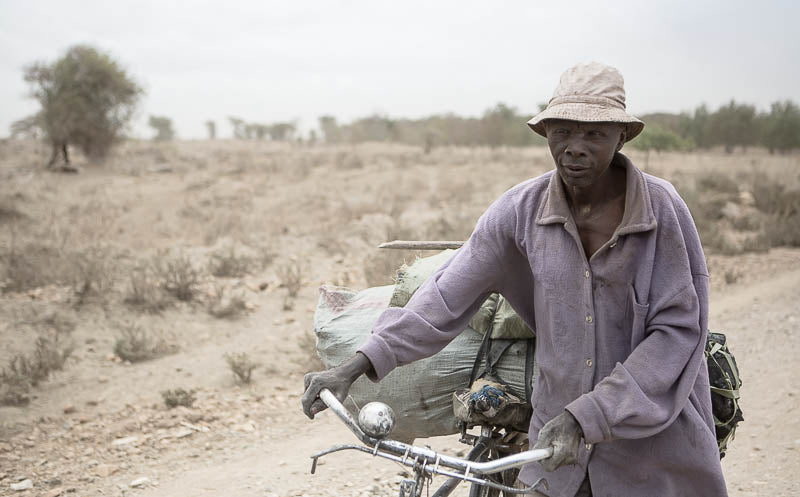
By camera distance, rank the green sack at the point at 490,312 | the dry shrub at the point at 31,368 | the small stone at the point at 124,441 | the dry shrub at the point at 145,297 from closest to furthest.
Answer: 1. the green sack at the point at 490,312
2. the small stone at the point at 124,441
3. the dry shrub at the point at 31,368
4. the dry shrub at the point at 145,297

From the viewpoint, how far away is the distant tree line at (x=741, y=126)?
102 feet

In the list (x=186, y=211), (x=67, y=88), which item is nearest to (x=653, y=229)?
(x=186, y=211)

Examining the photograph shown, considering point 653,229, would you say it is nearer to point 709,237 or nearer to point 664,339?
point 664,339

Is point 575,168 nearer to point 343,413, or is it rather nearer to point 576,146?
point 576,146

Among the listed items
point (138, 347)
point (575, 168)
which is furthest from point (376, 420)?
point (138, 347)

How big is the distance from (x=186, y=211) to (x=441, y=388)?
12.0m

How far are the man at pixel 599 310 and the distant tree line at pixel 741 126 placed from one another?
30.8 metres

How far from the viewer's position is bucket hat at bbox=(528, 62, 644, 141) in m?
1.73

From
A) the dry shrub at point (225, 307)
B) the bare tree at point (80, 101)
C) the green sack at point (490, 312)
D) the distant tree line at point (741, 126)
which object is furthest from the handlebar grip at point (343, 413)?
the distant tree line at point (741, 126)

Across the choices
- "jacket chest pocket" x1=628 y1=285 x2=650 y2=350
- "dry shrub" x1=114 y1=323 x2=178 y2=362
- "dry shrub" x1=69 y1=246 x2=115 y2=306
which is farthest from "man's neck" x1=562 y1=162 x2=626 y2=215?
"dry shrub" x1=69 y1=246 x2=115 y2=306

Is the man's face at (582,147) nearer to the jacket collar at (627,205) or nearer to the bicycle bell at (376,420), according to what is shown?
the jacket collar at (627,205)

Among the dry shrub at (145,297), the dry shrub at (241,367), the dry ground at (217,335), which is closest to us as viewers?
the dry ground at (217,335)

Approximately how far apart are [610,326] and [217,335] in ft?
18.5

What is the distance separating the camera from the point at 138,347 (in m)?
6.22
